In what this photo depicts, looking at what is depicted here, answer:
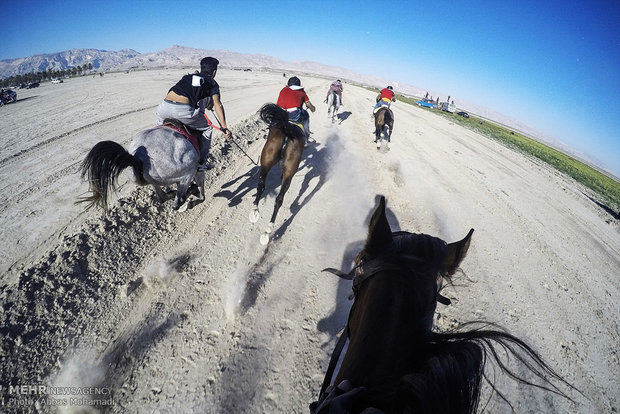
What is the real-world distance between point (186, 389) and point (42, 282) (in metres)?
2.52

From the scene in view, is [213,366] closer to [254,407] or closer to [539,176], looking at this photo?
[254,407]

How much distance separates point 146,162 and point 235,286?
242 cm

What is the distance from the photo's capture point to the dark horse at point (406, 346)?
A: 1.04 meters

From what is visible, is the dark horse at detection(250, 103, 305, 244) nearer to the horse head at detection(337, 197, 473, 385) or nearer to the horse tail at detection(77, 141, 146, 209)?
the horse tail at detection(77, 141, 146, 209)

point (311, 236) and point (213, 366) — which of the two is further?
point (311, 236)

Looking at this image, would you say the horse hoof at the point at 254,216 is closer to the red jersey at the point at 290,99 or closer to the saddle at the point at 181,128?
the saddle at the point at 181,128

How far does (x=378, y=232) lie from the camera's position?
1744 mm

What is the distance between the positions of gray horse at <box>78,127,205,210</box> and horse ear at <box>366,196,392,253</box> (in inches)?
144

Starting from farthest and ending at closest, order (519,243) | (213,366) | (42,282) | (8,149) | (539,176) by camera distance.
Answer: (539,176)
(8,149)
(519,243)
(42,282)
(213,366)

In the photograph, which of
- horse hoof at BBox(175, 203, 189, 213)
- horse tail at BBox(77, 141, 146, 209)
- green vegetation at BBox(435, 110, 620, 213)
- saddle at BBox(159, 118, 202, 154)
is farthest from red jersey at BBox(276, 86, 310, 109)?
green vegetation at BBox(435, 110, 620, 213)

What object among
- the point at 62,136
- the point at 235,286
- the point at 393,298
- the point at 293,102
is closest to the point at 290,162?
the point at 293,102

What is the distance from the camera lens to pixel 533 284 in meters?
4.60

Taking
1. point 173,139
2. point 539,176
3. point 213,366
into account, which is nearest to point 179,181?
point 173,139

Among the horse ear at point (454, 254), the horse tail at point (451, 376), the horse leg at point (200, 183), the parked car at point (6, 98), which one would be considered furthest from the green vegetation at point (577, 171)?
the parked car at point (6, 98)
